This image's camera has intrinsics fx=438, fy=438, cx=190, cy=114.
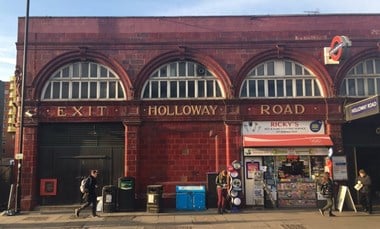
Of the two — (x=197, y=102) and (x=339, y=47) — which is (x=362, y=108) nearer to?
(x=339, y=47)

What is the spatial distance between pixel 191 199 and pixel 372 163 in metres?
8.36

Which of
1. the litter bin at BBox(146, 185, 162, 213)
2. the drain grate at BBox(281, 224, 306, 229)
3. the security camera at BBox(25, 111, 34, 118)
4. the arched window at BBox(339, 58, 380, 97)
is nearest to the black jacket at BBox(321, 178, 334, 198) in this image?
the drain grate at BBox(281, 224, 306, 229)

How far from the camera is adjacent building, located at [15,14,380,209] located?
18922mm

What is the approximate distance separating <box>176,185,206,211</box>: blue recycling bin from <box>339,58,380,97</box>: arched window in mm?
7743

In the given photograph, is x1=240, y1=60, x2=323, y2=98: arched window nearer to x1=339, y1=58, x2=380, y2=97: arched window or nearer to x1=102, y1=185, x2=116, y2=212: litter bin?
x1=339, y1=58, x2=380, y2=97: arched window

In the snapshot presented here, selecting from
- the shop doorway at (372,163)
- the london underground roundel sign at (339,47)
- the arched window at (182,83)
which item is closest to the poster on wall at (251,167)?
the arched window at (182,83)

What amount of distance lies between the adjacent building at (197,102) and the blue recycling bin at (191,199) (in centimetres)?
69

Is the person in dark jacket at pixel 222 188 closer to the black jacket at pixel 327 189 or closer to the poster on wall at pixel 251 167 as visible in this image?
the poster on wall at pixel 251 167

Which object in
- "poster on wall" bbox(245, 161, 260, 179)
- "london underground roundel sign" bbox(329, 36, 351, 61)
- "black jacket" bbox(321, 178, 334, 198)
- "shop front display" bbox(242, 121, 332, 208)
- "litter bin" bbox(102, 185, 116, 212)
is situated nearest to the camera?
"black jacket" bbox(321, 178, 334, 198)

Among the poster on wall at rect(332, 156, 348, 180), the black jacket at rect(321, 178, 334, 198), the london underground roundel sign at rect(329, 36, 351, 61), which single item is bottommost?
the black jacket at rect(321, 178, 334, 198)

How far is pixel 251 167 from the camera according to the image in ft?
62.3

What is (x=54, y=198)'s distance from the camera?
18.9 meters

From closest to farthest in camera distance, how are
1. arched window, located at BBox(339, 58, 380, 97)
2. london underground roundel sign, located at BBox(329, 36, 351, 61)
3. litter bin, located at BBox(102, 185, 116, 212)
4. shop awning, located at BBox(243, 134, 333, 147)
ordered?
1. litter bin, located at BBox(102, 185, 116, 212)
2. london underground roundel sign, located at BBox(329, 36, 351, 61)
3. shop awning, located at BBox(243, 134, 333, 147)
4. arched window, located at BBox(339, 58, 380, 97)

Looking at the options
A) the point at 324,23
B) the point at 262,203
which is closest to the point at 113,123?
the point at 262,203
